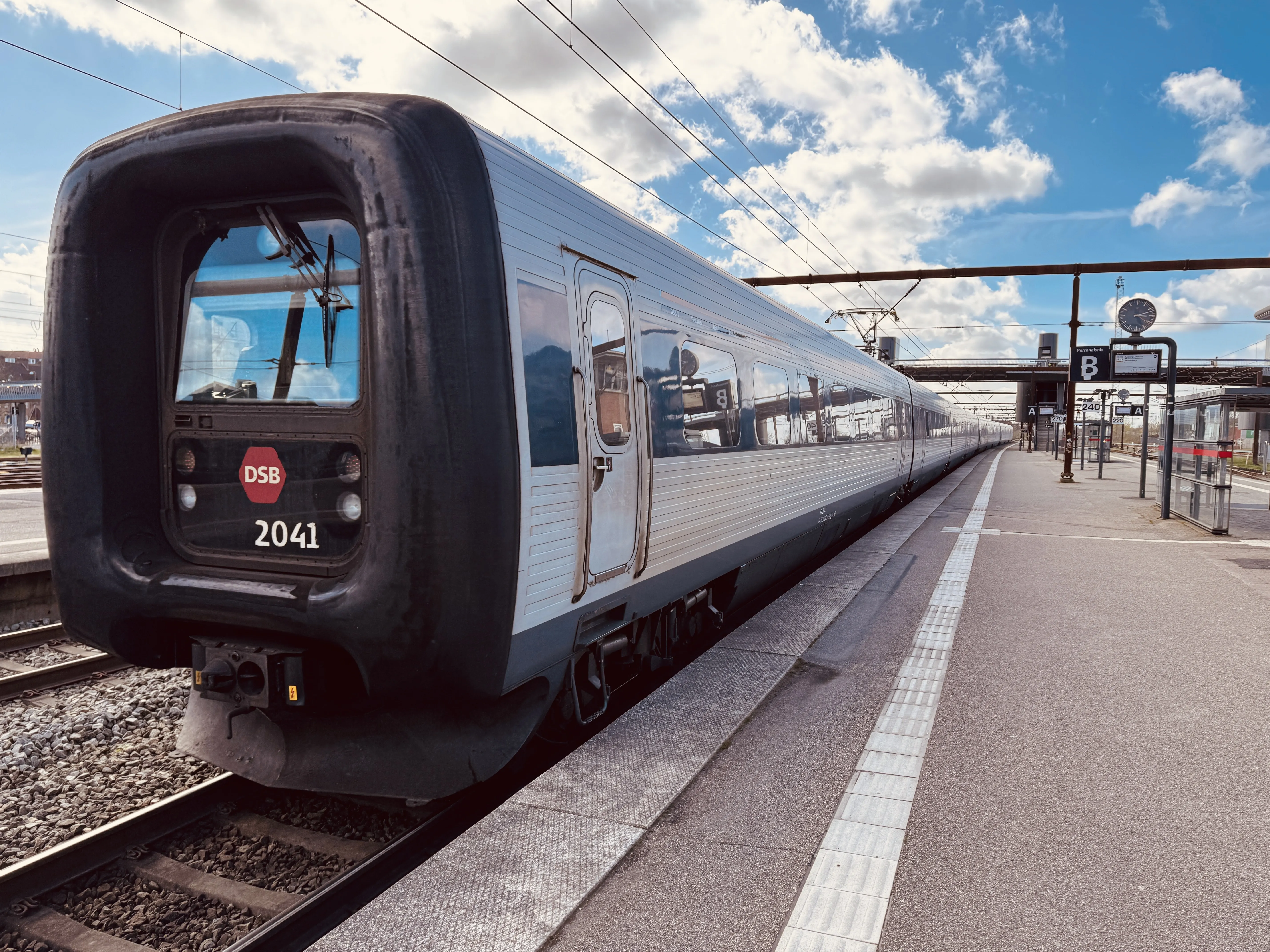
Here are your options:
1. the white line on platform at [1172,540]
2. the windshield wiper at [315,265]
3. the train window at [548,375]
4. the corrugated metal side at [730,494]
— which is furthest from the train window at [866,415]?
the windshield wiper at [315,265]

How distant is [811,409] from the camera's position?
858 centimetres

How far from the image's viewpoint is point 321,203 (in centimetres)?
340

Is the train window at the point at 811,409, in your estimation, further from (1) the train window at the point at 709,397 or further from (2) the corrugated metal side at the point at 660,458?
(1) the train window at the point at 709,397

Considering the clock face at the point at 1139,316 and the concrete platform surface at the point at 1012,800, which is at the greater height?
the clock face at the point at 1139,316

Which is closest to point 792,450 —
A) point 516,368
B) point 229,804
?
point 516,368

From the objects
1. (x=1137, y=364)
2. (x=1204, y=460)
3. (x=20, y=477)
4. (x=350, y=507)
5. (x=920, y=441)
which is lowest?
(x=20, y=477)

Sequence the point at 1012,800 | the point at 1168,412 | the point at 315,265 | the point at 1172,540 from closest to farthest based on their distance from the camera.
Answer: the point at 315,265 → the point at 1012,800 → the point at 1172,540 → the point at 1168,412

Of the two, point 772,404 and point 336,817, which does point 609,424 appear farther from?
point 772,404

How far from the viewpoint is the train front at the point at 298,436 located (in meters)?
3.05

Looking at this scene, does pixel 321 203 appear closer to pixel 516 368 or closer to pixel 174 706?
pixel 516 368

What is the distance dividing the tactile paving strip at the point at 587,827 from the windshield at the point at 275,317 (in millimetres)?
1750

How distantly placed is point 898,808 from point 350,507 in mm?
2468

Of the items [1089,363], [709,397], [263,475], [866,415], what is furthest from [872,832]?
[1089,363]

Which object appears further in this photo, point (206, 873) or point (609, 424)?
point (609, 424)
